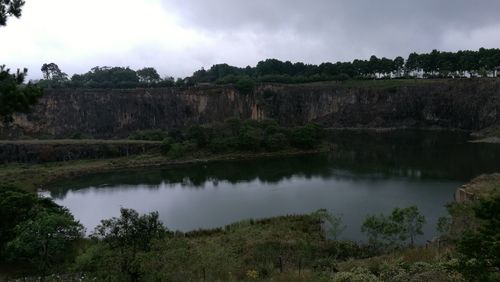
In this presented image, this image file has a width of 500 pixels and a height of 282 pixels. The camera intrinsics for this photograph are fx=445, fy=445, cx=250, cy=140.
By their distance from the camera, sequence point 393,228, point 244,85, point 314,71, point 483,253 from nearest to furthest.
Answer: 1. point 483,253
2. point 393,228
3. point 244,85
4. point 314,71

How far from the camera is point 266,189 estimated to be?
39.3 m

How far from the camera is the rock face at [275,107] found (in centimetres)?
8106

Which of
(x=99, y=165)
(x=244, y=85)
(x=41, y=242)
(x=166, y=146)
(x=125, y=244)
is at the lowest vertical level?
(x=99, y=165)

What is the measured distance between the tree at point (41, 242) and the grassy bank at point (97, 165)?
1182 inches

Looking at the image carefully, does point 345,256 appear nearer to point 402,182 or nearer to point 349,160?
point 402,182

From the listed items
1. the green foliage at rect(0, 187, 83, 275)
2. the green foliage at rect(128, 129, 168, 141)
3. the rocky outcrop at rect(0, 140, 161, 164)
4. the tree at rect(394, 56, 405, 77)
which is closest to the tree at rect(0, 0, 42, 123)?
the green foliage at rect(0, 187, 83, 275)

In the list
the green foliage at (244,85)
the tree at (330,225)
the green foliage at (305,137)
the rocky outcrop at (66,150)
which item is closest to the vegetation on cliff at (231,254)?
the tree at (330,225)

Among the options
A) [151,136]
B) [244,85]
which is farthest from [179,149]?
[244,85]

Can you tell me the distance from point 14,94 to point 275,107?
88.5 metres

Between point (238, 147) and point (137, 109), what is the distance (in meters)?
36.1

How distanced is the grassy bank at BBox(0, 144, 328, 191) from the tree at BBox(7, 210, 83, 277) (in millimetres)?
30034

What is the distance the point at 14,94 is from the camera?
918 cm

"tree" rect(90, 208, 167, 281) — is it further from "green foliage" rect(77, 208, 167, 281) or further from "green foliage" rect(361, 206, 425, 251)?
"green foliage" rect(361, 206, 425, 251)

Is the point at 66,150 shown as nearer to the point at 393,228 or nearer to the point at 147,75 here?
the point at 393,228
